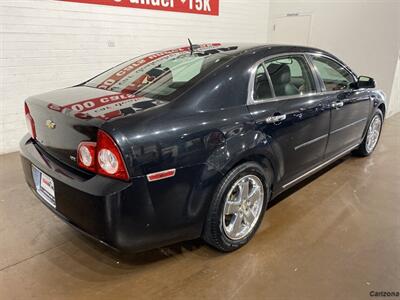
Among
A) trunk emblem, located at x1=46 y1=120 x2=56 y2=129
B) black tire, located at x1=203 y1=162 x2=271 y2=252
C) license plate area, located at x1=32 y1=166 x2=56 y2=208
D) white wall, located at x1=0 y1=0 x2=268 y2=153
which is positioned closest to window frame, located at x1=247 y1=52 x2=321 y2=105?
black tire, located at x1=203 y1=162 x2=271 y2=252

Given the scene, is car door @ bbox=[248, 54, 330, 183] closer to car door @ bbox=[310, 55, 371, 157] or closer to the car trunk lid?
car door @ bbox=[310, 55, 371, 157]

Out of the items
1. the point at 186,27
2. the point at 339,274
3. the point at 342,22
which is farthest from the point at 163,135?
the point at 342,22

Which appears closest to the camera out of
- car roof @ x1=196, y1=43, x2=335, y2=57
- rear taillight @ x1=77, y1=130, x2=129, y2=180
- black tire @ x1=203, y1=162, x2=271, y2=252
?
rear taillight @ x1=77, y1=130, x2=129, y2=180

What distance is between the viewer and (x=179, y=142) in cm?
173

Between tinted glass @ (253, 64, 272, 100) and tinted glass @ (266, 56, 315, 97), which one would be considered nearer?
tinted glass @ (253, 64, 272, 100)

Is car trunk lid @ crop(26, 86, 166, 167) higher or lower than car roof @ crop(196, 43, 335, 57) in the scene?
lower

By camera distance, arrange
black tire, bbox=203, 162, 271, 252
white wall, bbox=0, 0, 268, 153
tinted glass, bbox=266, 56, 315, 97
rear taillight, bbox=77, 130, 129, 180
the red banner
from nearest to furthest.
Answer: rear taillight, bbox=77, 130, 129, 180 → black tire, bbox=203, 162, 271, 252 → tinted glass, bbox=266, 56, 315, 97 → white wall, bbox=0, 0, 268, 153 → the red banner

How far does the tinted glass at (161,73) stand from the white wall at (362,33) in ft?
15.3

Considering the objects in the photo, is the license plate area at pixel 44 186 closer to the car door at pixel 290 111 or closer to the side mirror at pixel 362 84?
the car door at pixel 290 111

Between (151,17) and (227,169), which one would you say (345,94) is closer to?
(227,169)

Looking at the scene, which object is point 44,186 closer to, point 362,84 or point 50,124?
point 50,124

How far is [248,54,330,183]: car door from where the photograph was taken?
2.22 m

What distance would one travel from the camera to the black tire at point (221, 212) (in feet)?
6.48

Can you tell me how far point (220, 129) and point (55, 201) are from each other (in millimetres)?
1043
